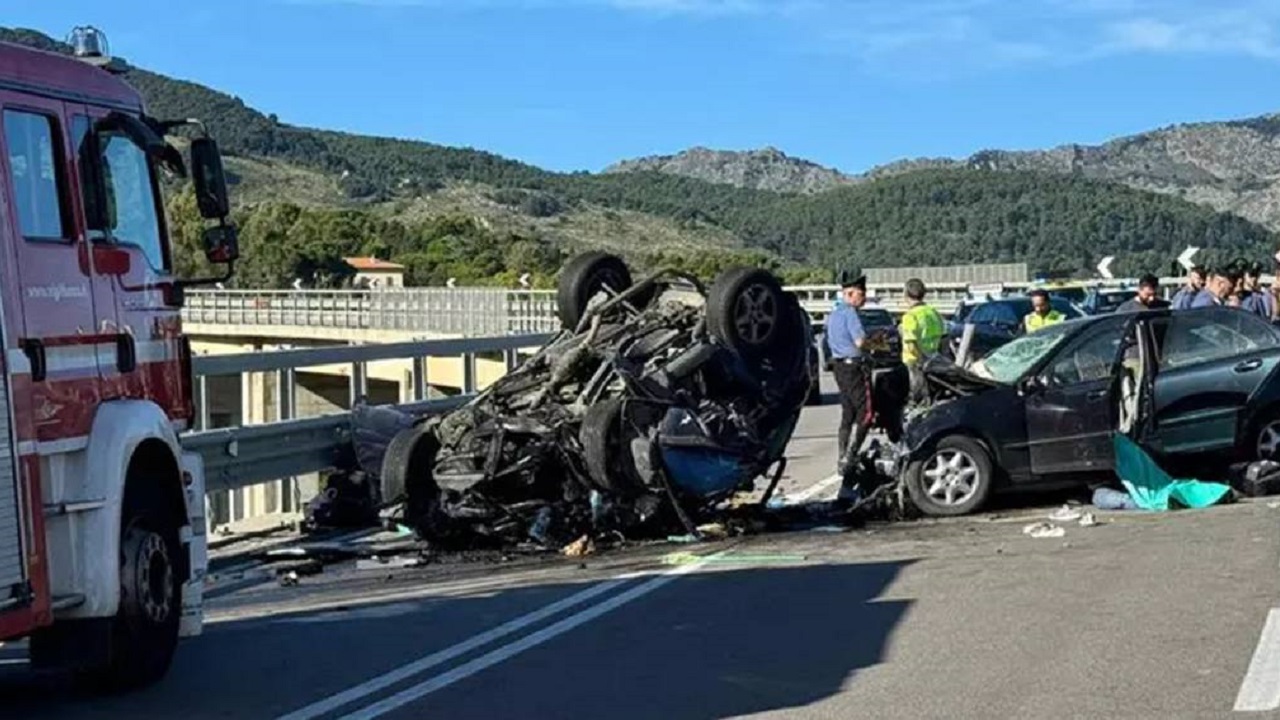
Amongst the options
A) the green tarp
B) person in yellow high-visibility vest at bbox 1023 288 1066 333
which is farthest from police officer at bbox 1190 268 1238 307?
the green tarp

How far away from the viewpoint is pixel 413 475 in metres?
13.7

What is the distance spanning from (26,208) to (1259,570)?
7.10 m

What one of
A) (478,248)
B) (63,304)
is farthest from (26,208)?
(478,248)

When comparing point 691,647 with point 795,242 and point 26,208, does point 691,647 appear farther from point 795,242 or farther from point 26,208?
point 795,242

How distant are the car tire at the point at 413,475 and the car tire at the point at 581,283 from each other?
2189 millimetres

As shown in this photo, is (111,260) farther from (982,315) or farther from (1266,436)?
(982,315)

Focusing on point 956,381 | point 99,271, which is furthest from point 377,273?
point 99,271

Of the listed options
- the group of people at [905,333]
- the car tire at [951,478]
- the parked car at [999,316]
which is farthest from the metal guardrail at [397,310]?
the car tire at [951,478]

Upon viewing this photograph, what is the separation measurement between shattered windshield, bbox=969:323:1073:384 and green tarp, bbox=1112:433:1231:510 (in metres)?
0.91

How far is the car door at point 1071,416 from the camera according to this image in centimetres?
1448

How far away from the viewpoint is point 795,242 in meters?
158

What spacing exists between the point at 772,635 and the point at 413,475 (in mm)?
4674

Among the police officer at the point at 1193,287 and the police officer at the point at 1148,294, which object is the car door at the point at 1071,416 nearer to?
the police officer at the point at 1148,294

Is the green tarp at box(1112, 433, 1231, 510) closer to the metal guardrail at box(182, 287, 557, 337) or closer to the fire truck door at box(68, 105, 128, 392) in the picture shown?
the fire truck door at box(68, 105, 128, 392)
